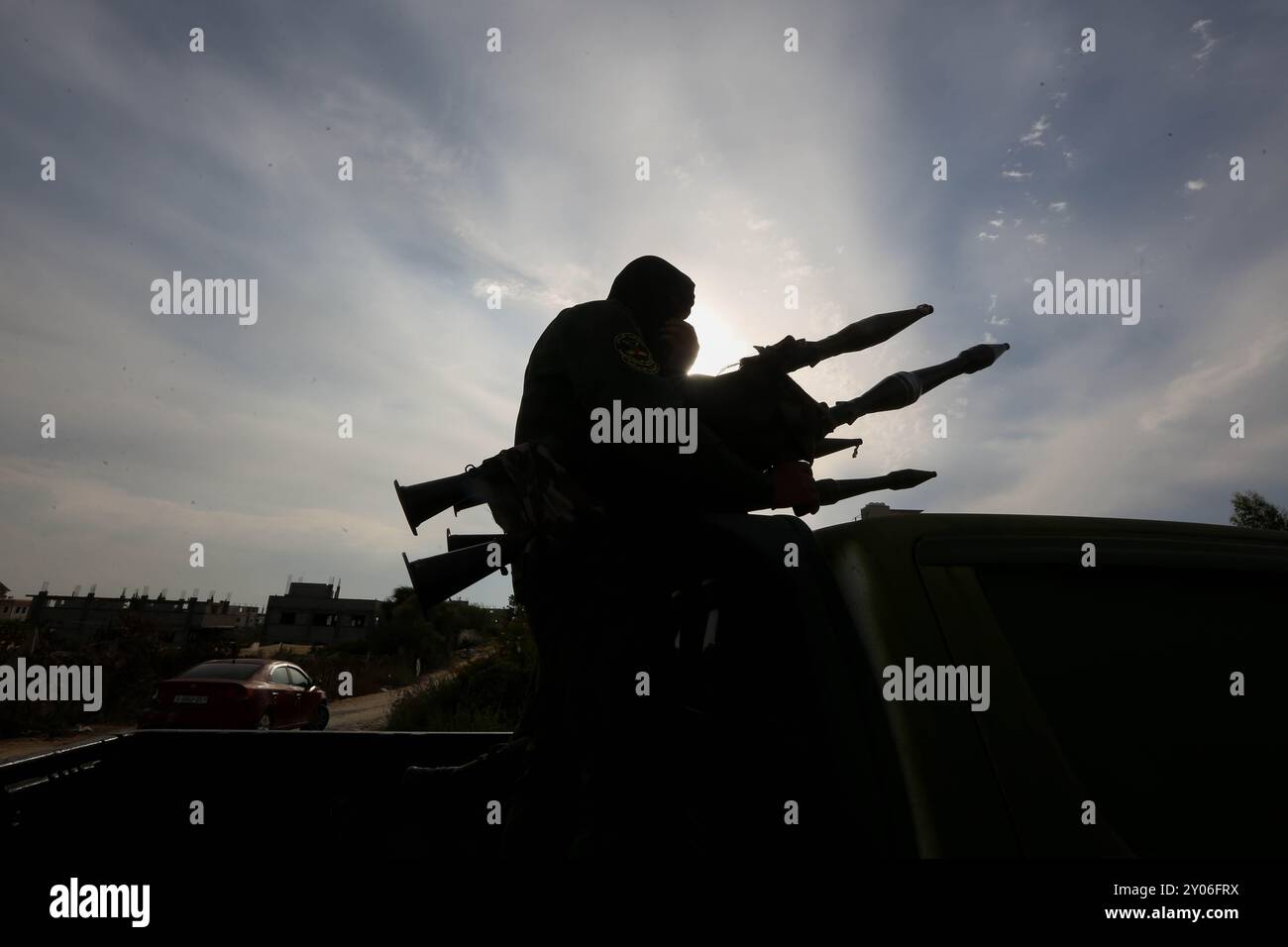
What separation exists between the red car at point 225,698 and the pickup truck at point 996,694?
9785 mm

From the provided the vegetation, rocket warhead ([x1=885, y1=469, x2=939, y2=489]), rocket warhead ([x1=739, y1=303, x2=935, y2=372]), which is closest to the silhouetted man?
rocket warhead ([x1=739, y1=303, x2=935, y2=372])

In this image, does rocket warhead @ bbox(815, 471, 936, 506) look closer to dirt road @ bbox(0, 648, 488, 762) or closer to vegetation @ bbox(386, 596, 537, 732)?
vegetation @ bbox(386, 596, 537, 732)

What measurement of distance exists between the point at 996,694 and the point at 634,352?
47.2 inches

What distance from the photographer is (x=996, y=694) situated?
0.98m

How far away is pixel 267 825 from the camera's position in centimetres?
218

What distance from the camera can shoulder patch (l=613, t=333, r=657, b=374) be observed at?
1729 millimetres

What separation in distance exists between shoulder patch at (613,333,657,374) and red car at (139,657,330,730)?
9.57 meters

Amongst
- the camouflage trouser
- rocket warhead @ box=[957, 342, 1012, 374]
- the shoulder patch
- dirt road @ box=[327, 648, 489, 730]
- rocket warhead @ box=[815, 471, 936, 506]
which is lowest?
dirt road @ box=[327, 648, 489, 730]

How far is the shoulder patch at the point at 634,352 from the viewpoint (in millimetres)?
1729

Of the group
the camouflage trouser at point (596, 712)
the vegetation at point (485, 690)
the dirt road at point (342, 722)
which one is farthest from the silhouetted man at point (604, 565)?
the vegetation at point (485, 690)

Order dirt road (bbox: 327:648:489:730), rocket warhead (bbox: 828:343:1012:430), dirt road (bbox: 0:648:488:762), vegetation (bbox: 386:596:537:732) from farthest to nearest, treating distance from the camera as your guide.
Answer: dirt road (bbox: 327:648:489:730)
dirt road (bbox: 0:648:488:762)
vegetation (bbox: 386:596:537:732)
rocket warhead (bbox: 828:343:1012:430)

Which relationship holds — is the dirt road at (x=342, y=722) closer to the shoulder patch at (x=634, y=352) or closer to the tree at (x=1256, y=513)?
the shoulder patch at (x=634, y=352)

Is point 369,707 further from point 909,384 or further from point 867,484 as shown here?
point 909,384
